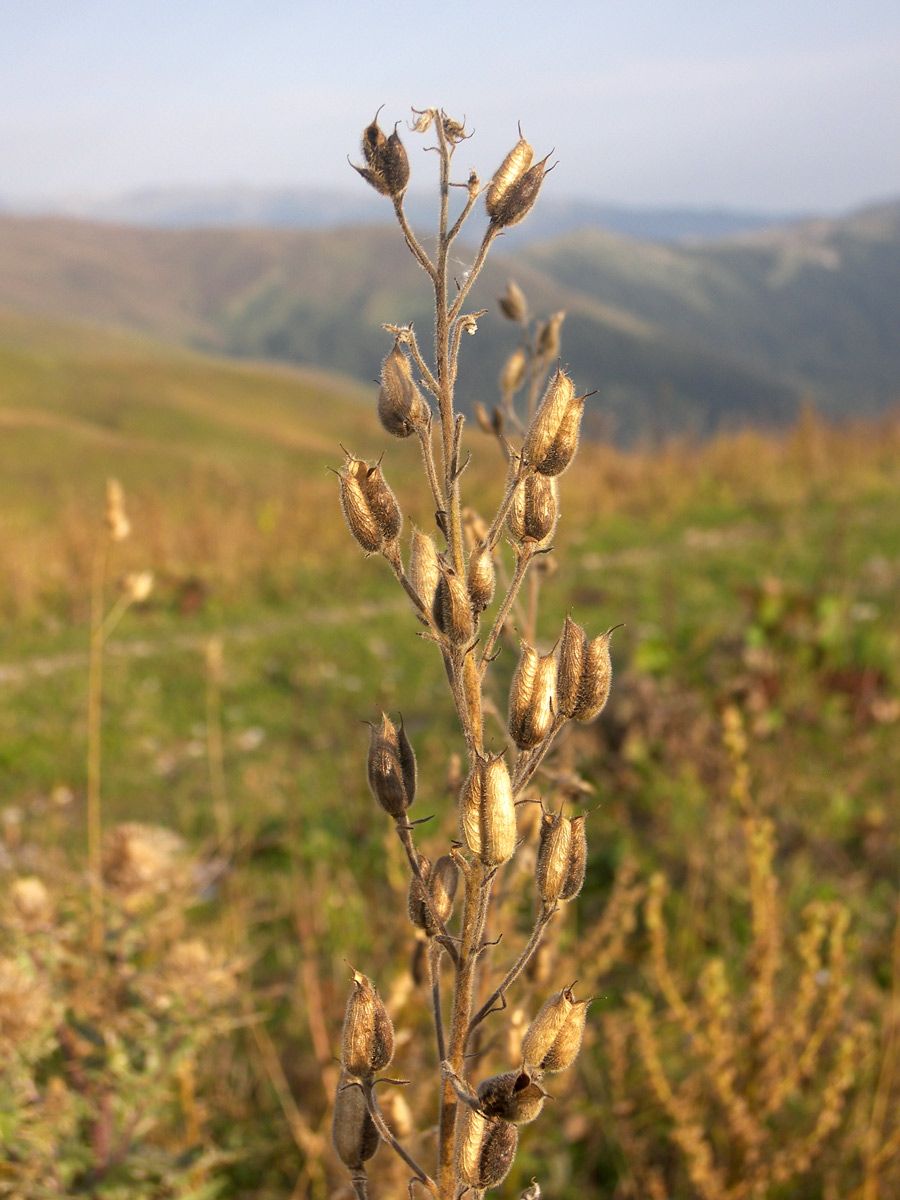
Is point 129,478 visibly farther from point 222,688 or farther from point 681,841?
point 681,841

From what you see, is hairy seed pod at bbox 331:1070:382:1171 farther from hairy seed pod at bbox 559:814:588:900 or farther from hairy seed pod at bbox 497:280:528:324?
hairy seed pod at bbox 497:280:528:324

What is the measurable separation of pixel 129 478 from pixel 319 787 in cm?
1817

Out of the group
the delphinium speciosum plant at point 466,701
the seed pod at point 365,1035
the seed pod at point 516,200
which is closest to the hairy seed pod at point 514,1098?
the delphinium speciosum plant at point 466,701

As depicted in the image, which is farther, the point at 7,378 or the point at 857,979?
the point at 7,378

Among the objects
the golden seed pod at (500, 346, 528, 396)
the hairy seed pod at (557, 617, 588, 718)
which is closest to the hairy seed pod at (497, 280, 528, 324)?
the golden seed pod at (500, 346, 528, 396)

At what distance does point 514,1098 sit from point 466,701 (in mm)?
365

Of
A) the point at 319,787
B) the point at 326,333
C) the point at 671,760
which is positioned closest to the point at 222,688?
the point at 319,787

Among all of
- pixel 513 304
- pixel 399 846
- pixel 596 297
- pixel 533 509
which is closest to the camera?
pixel 533 509

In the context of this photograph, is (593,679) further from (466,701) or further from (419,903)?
(419,903)

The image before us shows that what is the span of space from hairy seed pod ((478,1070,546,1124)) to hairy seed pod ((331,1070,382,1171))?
14cm

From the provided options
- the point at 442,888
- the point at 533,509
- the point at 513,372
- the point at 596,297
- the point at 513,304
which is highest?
the point at 596,297

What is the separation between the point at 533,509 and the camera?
97 cm

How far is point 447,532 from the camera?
36.7 inches

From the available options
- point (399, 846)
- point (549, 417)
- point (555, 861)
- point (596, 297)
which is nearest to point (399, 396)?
point (549, 417)
